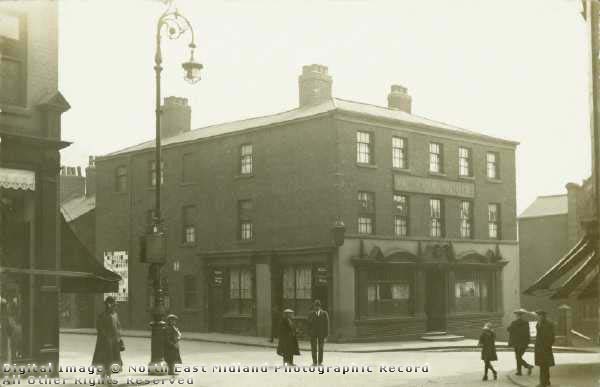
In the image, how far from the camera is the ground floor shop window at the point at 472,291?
37375 mm

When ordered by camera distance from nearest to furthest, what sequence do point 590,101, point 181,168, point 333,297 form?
1. point 590,101
2. point 333,297
3. point 181,168

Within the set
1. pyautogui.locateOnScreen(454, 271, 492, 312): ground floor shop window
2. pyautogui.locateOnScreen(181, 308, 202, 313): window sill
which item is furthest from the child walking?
pyautogui.locateOnScreen(181, 308, 202, 313): window sill

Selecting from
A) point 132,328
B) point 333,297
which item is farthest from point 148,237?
point 132,328

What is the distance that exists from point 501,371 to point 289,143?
16.5 m

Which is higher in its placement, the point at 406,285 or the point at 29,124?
the point at 29,124

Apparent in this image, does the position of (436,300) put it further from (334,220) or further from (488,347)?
(488,347)

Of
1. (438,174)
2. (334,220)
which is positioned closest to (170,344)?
(334,220)

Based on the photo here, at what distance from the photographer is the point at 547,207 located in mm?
54938

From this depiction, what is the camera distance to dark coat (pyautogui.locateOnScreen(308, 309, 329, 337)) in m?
21.5

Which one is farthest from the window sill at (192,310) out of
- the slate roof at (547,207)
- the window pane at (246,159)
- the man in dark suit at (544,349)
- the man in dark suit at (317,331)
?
the slate roof at (547,207)

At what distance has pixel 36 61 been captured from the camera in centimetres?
1819

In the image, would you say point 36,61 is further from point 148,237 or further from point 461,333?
point 461,333

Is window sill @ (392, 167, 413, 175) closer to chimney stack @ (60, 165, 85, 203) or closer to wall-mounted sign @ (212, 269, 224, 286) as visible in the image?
wall-mounted sign @ (212, 269, 224, 286)

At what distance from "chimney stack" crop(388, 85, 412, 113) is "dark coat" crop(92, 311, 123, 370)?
24.7m
